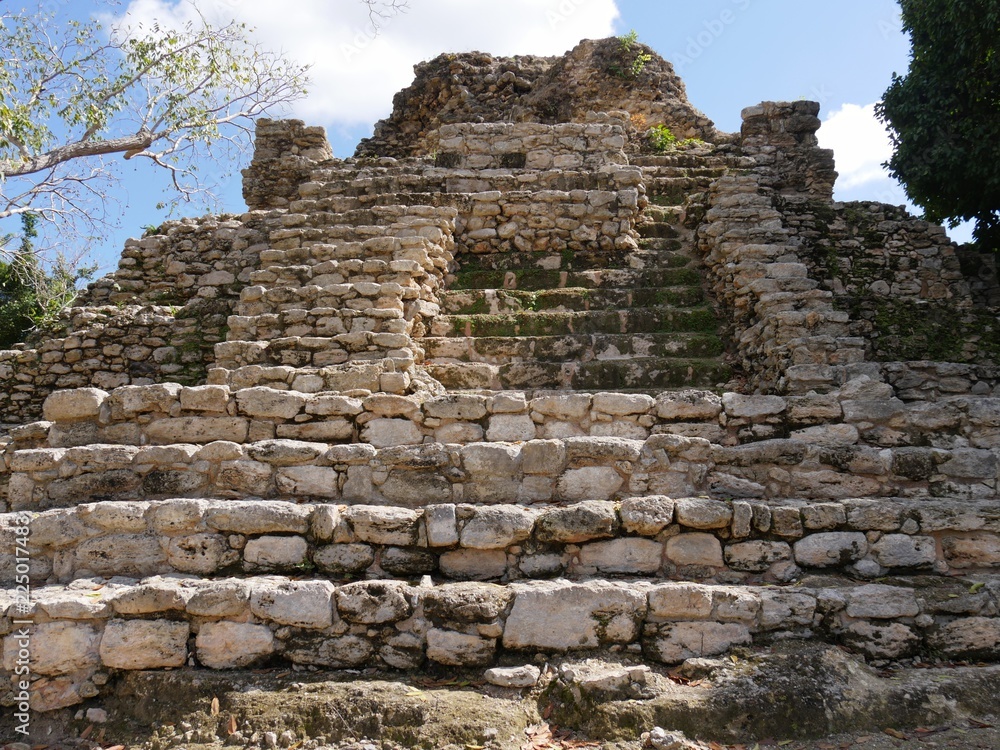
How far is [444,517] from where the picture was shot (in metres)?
3.45

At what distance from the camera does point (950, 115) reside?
29.2 ft

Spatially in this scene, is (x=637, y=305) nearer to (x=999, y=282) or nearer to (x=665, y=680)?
(x=665, y=680)

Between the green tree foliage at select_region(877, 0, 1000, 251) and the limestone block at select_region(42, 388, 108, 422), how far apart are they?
9.58 metres

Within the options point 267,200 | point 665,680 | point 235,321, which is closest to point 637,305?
point 235,321

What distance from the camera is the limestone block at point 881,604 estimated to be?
3.19m

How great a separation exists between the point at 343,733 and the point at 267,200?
9.61 metres

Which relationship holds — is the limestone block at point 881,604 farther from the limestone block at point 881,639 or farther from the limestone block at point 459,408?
the limestone block at point 459,408

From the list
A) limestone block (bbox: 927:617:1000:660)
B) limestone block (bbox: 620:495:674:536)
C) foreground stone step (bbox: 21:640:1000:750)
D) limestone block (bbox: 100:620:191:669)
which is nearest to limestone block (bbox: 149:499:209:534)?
limestone block (bbox: 100:620:191:669)

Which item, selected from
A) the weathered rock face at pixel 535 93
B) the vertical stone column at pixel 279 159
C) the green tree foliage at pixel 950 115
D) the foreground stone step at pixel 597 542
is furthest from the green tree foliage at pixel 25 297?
the green tree foliage at pixel 950 115

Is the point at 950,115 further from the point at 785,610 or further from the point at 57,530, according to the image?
the point at 57,530

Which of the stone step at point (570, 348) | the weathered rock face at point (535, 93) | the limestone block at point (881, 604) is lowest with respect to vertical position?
the limestone block at point (881, 604)

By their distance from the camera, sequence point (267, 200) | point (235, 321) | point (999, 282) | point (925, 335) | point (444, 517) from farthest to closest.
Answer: point (267, 200)
point (999, 282)
point (925, 335)
point (235, 321)
point (444, 517)

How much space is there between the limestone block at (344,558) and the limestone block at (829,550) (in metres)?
2.13

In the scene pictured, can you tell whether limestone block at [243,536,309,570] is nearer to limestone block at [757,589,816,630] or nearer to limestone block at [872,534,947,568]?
limestone block at [757,589,816,630]
